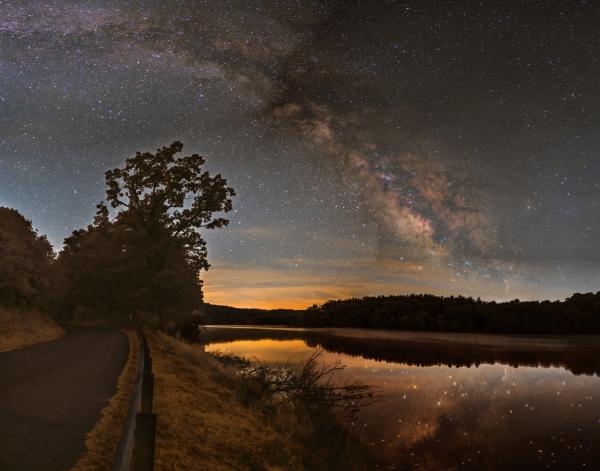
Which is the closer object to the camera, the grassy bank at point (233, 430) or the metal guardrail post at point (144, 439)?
the metal guardrail post at point (144, 439)

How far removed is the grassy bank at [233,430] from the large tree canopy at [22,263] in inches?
486

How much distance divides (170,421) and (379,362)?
32.3 metres

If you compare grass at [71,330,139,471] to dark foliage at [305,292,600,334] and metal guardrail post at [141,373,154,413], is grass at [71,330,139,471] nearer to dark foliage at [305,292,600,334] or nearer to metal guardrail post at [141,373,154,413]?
metal guardrail post at [141,373,154,413]

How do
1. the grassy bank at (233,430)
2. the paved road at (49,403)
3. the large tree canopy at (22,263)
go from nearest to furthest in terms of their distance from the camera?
the paved road at (49,403)
the grassy bank at (233,430)
the large tree canopy at (22,263)

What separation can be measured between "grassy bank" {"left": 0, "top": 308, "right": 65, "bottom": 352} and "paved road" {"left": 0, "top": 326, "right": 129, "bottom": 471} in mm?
3649

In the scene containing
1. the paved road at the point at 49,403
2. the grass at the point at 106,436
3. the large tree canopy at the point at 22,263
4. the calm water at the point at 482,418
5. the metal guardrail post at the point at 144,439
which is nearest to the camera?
the metal guardrail post at the point at 144,439

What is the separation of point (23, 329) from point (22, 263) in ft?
15.5

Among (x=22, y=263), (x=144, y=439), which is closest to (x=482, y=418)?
(x=144, y=439)

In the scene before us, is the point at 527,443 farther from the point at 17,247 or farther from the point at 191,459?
the point at 17,247

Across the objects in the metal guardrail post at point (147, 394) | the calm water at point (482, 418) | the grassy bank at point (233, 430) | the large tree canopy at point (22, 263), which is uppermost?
the large tree canopy at point (22, 263)

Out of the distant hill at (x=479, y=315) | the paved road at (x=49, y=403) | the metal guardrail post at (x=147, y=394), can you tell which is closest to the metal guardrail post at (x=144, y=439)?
the metal guardrail post at (x=147, y=394)

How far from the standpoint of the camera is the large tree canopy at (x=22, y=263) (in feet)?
82.3

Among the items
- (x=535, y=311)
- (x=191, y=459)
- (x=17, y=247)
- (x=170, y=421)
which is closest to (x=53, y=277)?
(x=17, y=247)

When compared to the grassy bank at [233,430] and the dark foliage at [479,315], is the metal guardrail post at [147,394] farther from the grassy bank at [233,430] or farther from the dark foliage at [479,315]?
the dark foliage at [479,315]
